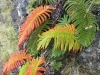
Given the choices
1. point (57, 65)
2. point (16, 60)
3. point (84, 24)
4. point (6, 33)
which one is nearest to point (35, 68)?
point (57, 65)

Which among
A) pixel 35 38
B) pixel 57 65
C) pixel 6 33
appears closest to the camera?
pixel 57 65

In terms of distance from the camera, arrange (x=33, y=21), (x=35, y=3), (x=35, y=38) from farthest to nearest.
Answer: (x=35, y=3), (x=35, y=38), (x=33, y=21)

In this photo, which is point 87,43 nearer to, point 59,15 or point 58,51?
point 58,51

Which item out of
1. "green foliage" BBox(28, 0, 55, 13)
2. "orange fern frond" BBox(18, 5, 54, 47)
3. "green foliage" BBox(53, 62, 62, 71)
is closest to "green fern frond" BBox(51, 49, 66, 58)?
"green foliage" BBox(53, 62, 62, 71)

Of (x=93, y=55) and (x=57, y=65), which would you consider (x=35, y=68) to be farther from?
(x=93, y=55)

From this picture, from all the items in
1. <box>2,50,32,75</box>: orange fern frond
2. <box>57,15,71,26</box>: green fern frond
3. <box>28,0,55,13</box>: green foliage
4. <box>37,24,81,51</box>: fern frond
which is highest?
<box>28,0,55,13</box>: green foliage

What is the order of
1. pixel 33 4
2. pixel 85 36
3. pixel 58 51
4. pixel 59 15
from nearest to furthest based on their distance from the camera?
pixel 85 36 → pixel 58 51 → pixel 59 15 → pixel 33 4

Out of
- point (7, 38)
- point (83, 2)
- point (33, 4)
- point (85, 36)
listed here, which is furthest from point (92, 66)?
point (7, 38)

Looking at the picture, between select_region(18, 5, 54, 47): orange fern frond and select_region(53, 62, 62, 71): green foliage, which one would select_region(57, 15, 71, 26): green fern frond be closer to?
select_region(18, 5, 54, 47): orange fern frond
